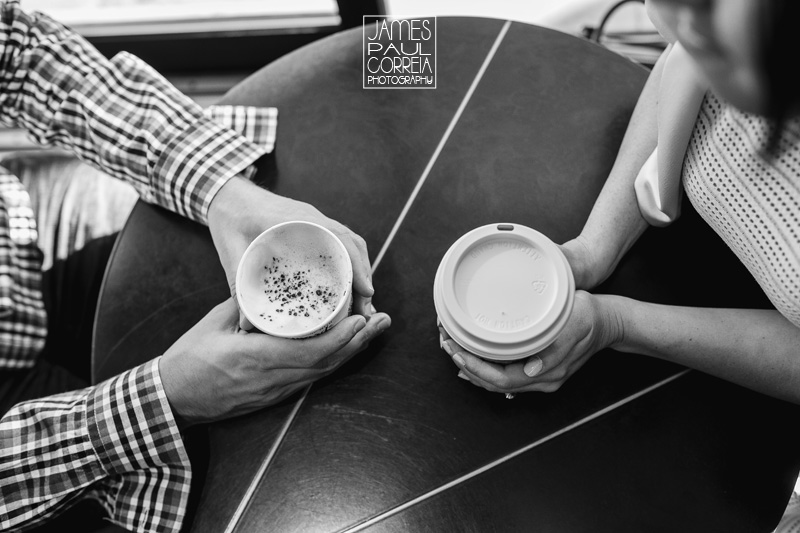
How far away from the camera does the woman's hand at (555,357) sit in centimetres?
81

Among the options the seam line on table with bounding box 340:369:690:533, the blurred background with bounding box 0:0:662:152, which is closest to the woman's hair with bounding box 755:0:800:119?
the seam line on table with bounding box 340:369:690:533

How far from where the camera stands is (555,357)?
0.81m

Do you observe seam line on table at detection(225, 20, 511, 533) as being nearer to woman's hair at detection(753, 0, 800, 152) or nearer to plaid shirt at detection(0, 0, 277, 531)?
plaid shirt at detection(0, 0, 277, 531)

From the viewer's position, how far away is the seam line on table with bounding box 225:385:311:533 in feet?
2.88

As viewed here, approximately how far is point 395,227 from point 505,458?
42cm

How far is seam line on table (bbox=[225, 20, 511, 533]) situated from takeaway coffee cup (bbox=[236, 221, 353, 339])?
0.19 m

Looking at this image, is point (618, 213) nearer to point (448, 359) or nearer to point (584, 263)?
point (584, 263)

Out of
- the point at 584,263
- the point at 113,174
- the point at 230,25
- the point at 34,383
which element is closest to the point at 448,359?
the point at 584,263

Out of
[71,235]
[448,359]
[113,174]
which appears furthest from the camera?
[71,235]

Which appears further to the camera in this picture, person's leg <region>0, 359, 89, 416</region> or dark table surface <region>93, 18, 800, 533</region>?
person's leg <region>0, 359, 89, 416</region>

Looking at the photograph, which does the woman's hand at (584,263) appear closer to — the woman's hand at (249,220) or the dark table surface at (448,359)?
the dark table surface at (448,359)

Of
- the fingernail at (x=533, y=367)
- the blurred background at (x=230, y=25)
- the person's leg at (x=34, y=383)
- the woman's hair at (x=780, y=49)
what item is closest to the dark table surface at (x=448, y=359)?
the fingernail at (x=533, y=367)

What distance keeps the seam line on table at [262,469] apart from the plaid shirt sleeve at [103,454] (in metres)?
0.09

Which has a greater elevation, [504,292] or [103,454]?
[504,292]
